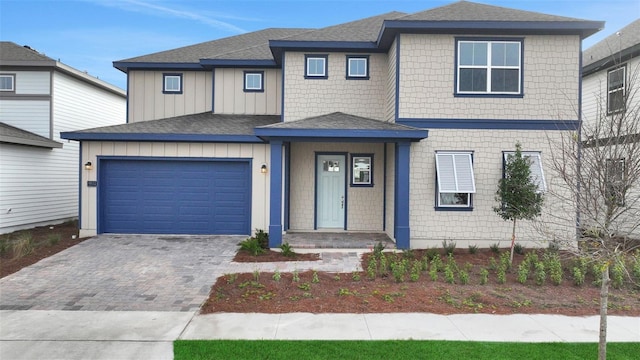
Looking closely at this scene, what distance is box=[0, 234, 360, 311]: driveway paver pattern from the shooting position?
645 centimetres

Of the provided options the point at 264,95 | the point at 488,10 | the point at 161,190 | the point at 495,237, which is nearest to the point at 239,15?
the point at 264,95

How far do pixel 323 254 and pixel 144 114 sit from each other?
886 centimetres

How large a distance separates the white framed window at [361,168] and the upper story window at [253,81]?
4207mm

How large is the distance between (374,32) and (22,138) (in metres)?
11.6

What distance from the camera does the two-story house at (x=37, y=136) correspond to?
13.0m

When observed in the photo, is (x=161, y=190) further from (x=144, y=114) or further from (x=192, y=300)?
(x=192, y=300)

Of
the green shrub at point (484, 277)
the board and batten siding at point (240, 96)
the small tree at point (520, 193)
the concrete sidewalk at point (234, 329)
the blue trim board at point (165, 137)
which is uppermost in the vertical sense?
the board and batten siding at point (240, 96)

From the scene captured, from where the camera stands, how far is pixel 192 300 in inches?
257

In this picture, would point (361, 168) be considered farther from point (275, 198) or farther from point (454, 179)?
point (275, 198)

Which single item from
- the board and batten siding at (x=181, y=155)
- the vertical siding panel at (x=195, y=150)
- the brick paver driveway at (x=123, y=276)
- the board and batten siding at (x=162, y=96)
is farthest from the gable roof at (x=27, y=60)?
the brick paver driveway at (x=123, y=276)

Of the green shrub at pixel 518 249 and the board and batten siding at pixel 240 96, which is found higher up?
the board and batten siding at pixel 240 96

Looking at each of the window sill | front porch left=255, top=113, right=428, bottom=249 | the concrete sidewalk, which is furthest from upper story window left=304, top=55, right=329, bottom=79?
the concrete sidewalk

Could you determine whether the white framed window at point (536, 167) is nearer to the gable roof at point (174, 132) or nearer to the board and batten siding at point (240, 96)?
the gable roof at point (174, 132)

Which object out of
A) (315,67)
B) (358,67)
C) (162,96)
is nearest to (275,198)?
(315,67)
